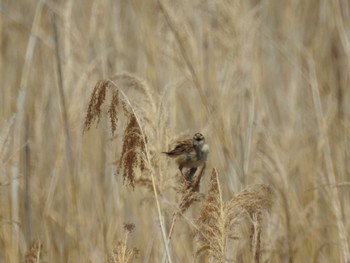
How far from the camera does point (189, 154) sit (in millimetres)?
2379

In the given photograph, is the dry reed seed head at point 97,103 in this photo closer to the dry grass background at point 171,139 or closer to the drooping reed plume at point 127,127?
the drooping reed plume at point 127,127

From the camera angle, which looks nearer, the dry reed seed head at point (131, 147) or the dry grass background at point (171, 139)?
the dry reed seed head at point (131, 147)

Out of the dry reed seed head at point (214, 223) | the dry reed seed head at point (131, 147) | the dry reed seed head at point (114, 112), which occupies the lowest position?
the dry reed seed head at point (214, 223)

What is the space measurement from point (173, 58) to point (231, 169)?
83 cm

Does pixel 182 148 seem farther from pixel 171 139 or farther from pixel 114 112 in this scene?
pixel 114 112

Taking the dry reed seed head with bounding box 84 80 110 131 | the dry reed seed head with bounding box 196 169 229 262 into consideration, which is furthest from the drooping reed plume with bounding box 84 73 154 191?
the dry reed seed head with bounding box 196 169 229 262

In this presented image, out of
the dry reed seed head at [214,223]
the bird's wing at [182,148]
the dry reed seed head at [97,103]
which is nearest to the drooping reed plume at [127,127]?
the dry reed seed head at [97,103]

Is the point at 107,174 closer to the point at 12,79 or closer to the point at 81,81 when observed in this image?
the point at 81,81

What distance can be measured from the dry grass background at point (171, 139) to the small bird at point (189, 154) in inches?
1.6

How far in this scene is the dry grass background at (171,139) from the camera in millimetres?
3018

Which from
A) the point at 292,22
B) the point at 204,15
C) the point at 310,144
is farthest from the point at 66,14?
the point at 292,22

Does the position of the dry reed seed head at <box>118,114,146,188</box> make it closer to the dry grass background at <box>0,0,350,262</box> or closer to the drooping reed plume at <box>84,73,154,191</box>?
the drooping reed plume at <box>84,73,154,191</box>

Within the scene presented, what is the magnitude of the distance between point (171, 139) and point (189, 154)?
0.08m

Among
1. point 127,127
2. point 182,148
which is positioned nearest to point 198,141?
point 182,148
